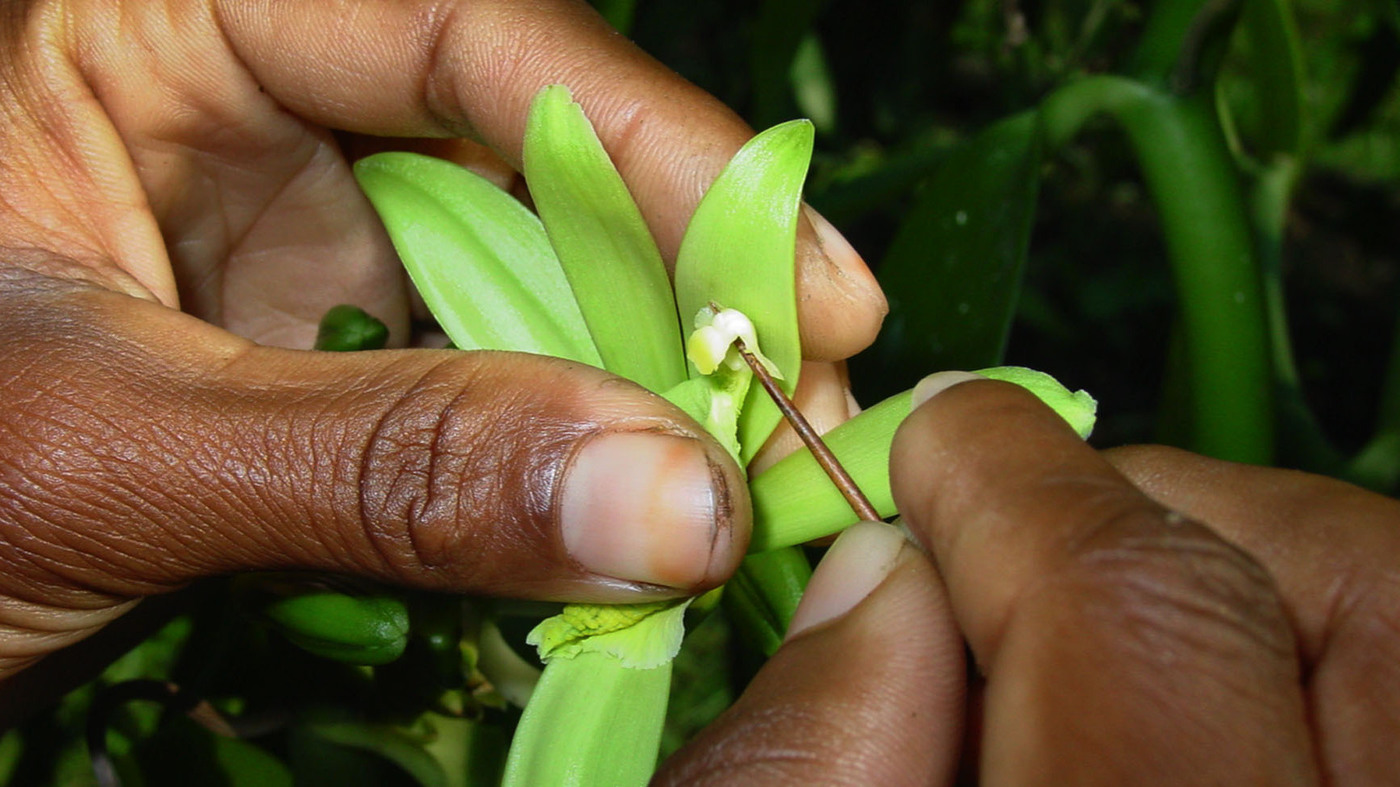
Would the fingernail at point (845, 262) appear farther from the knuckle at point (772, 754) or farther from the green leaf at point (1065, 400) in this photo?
the knuckle at point (772, 754)

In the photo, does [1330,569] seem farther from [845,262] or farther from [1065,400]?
[845,262]

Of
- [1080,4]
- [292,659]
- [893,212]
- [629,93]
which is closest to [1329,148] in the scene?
[1080,4]

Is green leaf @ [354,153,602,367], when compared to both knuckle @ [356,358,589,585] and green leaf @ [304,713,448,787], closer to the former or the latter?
knuckle @ [356,358,589,585]

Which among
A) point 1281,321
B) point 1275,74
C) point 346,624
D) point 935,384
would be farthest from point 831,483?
point 1281,321

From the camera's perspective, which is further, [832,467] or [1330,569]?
[832,467]

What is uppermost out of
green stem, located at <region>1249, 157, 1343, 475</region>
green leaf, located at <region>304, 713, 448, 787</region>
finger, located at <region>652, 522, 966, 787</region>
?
finger, located at <region>652, 522, 966, 787</region>

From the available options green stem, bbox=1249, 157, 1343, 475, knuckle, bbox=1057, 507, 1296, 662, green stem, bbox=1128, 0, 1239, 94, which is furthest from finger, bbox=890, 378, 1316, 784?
green stem, bbox=1249, 157, 1343, 475

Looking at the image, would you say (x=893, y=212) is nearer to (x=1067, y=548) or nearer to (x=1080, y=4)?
(x=1080, y=4)
